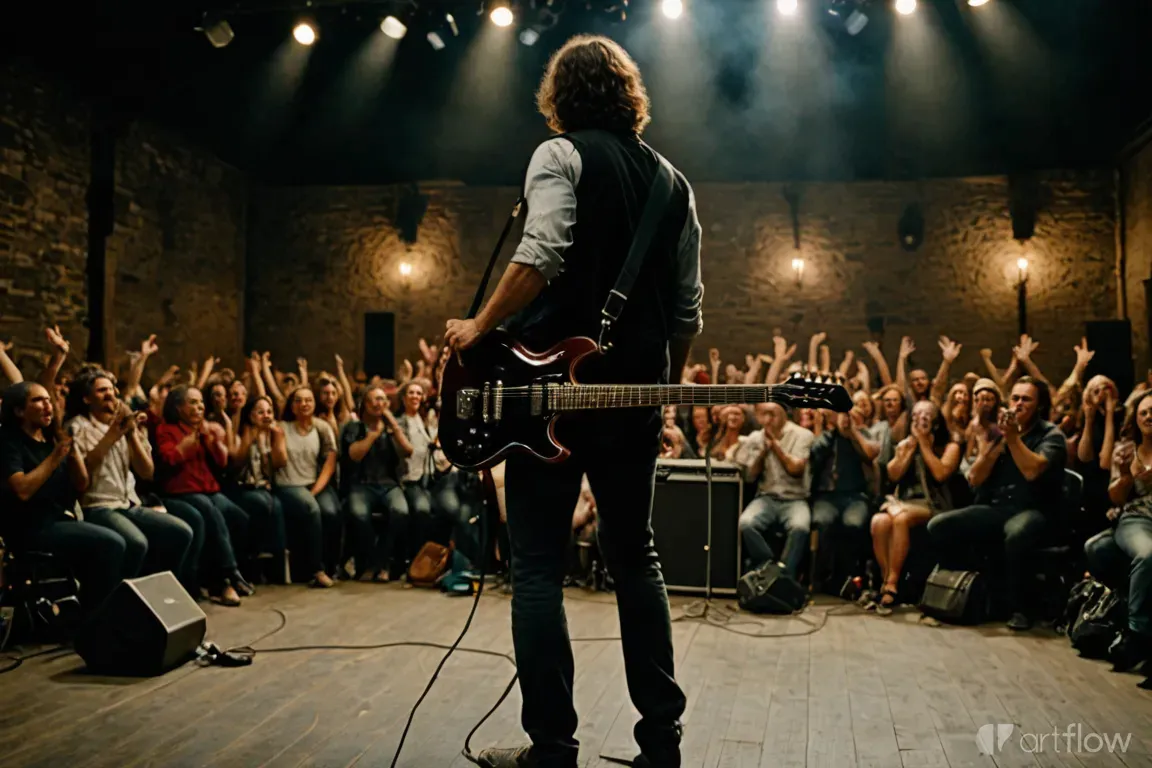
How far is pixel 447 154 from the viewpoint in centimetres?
1131

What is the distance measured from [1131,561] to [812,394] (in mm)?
2562

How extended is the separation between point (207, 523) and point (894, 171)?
9101mm

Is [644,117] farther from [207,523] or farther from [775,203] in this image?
[775,203]

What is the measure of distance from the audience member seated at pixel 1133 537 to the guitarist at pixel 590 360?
2.60 metres

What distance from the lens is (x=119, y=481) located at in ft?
15.0

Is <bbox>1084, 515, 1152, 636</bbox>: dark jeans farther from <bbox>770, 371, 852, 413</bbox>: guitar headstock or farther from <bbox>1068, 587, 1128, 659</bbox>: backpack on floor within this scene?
<bbox>770, 371, 852, 413</bbox>: guitar headstock

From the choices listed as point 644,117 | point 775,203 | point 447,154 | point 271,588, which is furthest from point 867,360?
point 644,117

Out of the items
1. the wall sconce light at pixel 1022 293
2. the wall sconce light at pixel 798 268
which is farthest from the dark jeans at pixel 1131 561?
the wall sconce light at pixel 798 268

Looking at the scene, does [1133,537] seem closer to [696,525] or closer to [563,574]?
[696,525]

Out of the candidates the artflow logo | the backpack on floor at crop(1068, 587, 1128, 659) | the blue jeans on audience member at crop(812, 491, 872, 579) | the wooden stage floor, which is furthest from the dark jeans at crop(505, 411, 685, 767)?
the blue jeans on audience member at crop(812, 491, 872, 579)

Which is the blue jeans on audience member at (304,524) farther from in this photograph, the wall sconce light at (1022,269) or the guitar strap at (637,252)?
the wall sconce light at (1022,269)

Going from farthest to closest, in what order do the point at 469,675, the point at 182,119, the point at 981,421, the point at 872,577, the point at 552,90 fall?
the point at 182,119
the point at 872,577
the point at 981,421
the point at 469,675
the point at 552,90

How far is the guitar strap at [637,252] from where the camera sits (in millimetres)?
2025

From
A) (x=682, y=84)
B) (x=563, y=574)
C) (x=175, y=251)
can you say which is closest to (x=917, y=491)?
(x=563, y=574)
